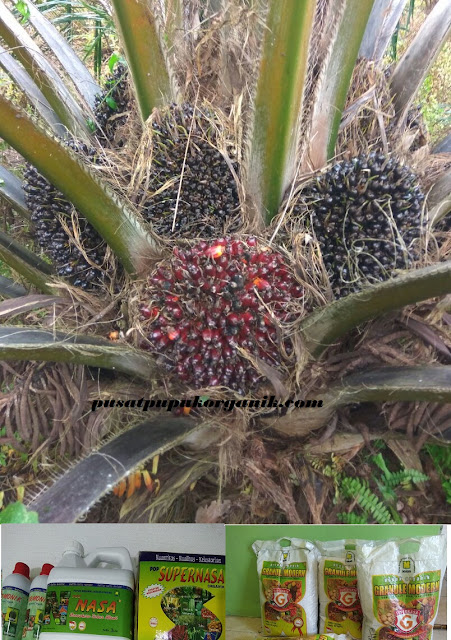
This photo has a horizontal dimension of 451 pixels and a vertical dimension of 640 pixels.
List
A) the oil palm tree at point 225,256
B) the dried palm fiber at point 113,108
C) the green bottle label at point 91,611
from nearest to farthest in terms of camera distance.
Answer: the oil palm tree at point 225,256, the green bottle label at point 91,611, the dried palm fiber at point 113,108

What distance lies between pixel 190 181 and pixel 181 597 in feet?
2.22

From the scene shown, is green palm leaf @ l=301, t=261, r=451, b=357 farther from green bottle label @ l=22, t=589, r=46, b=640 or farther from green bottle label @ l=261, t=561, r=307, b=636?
green bottle label @ l=22, t=589, r=46, b=640

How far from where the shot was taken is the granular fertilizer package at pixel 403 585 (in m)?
0.76

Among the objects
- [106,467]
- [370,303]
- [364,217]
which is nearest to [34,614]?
[106,467]

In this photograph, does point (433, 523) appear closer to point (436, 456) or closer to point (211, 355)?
point (436, 456)

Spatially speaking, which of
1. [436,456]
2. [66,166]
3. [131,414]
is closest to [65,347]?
[131,414]

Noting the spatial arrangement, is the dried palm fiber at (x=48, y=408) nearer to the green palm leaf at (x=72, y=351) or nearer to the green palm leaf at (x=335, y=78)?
the green palm leaf at (x=72, y=351)

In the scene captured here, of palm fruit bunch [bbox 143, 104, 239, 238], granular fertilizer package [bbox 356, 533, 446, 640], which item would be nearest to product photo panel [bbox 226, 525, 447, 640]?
granular fertilizer package [bbox 356, 533, 446, 640]

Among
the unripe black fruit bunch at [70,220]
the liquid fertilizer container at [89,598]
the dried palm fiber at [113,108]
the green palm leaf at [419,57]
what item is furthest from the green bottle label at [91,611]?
the green palm leaf at [419,57]

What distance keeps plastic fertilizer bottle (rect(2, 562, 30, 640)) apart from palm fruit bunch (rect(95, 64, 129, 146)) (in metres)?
0.79

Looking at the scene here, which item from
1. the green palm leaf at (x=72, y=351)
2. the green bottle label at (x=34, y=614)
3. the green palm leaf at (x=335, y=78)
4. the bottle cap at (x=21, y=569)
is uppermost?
the green palm leaf at (x=335, y=78)

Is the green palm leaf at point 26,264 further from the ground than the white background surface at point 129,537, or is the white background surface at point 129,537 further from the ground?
the green palm leaf at point 26,264

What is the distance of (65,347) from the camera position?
0.71m

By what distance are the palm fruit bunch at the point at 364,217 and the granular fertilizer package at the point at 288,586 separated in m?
0.42
